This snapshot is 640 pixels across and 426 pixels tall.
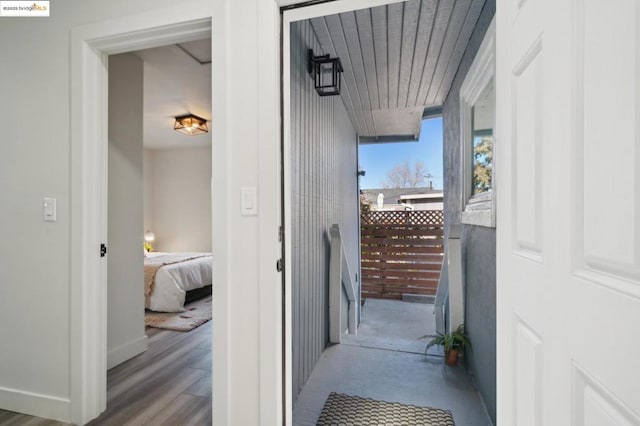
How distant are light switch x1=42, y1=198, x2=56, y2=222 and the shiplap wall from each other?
128 cm

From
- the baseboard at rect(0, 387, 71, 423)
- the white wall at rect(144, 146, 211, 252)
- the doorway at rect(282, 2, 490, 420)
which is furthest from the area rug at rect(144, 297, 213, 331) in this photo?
the white wall at rect(144, 146, 211, 252)

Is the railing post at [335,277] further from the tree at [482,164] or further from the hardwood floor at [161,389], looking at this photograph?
the tree at [482,164]

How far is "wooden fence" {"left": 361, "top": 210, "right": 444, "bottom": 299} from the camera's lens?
209 inches

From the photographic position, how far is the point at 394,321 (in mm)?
4410

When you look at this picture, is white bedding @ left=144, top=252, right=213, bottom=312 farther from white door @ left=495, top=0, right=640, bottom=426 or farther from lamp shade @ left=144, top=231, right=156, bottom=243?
white door @ left=495, top=0, right=640, bottom=426

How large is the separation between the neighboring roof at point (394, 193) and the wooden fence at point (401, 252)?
0.76ft

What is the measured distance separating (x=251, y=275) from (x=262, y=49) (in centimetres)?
96

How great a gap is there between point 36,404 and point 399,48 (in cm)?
326

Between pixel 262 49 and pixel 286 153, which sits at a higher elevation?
pixel 262 49

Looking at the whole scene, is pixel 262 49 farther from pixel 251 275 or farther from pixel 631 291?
pixel 631 291

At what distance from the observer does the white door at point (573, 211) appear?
1.65ft

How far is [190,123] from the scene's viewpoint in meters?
4.36

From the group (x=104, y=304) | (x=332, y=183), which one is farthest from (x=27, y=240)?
(x=332, y=183)

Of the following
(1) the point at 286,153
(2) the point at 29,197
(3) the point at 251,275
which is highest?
(1) the point at 286,153
